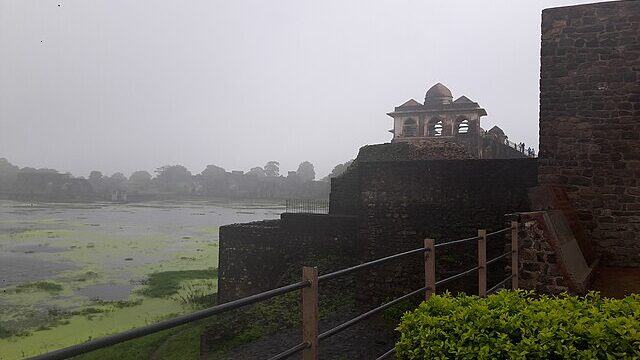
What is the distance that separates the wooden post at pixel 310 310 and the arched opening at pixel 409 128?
1021 inches

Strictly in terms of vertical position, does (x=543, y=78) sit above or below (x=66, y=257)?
above

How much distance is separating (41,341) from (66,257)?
19439mm

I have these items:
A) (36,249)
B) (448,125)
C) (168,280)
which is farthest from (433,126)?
(36,249)

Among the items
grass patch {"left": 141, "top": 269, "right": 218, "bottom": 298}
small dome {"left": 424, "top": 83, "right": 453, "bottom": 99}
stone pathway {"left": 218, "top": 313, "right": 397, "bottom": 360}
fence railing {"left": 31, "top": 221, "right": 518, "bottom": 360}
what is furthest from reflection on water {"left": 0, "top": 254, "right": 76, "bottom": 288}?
fence railing {"left": 31, "top": 221, "right": 518, "bottom": 360}

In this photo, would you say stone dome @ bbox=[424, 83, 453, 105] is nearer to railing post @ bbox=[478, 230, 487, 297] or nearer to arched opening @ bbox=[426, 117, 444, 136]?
arched opening @ bbox=[426, 117, 444, 136]

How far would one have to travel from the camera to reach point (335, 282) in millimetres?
11805

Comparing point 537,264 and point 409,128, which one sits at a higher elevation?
point 409,128

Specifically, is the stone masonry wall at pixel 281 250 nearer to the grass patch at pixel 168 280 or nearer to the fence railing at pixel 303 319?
the grass patch at pixel 168 280

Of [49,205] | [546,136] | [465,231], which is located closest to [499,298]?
[546,136]

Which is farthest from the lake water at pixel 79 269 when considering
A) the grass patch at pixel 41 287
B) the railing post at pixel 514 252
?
the railing post at pixel 514 252

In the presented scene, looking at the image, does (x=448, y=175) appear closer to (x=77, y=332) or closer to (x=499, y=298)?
(x=499, y=298)

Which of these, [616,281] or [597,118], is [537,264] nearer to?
[616,281]

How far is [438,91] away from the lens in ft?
94.2

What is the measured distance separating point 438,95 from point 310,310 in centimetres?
2761
